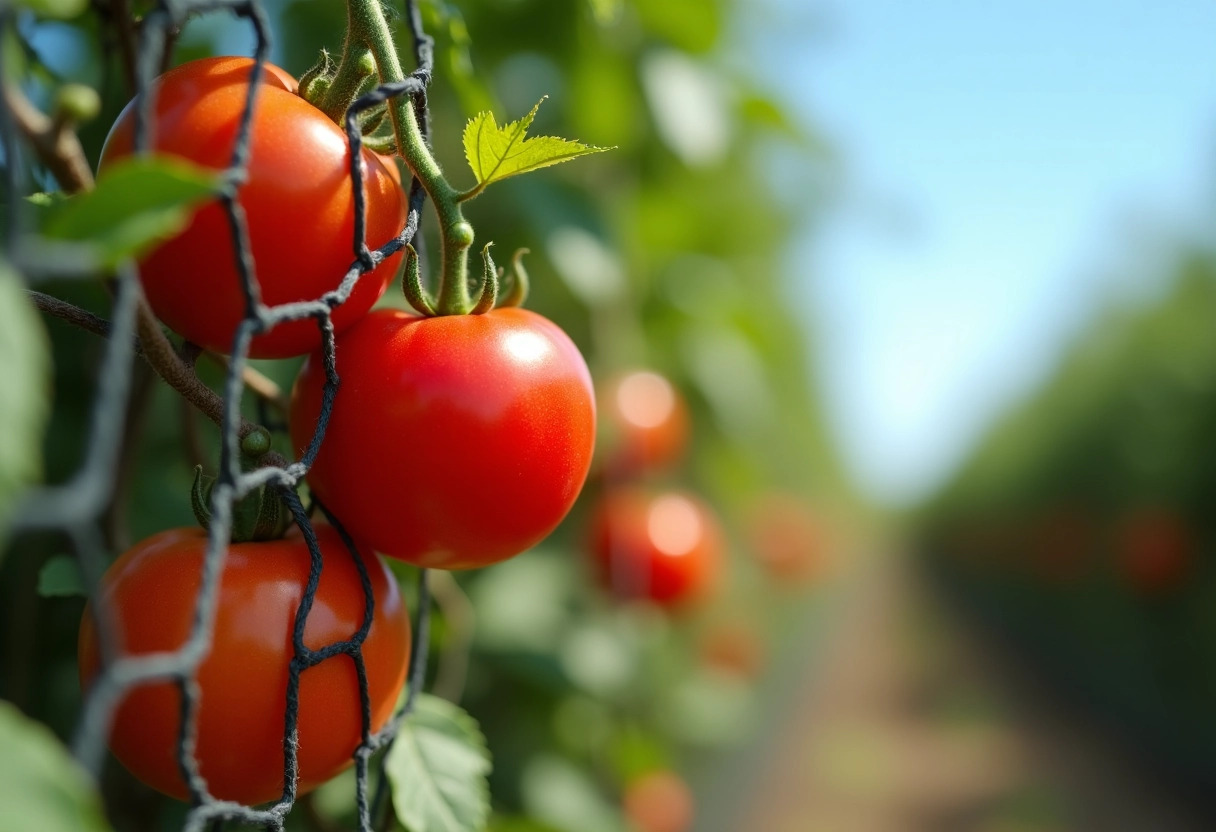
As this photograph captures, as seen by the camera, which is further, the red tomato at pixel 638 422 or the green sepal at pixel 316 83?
the red tomato at pixel 638 422

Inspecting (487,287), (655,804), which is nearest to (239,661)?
(487,287)

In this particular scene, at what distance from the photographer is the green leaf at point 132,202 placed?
24 cm

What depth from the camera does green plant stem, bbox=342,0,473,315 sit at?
0.38 metres

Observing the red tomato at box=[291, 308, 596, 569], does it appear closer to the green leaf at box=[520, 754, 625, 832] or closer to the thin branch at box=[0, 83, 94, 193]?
the thin branch at box=[0, 83, 94, 193]

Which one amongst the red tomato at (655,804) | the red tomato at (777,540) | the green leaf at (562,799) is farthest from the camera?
the red tomato at (777,540)

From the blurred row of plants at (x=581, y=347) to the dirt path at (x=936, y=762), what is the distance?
1999 millimetres

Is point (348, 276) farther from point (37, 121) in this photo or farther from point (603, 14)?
point (603, 14)

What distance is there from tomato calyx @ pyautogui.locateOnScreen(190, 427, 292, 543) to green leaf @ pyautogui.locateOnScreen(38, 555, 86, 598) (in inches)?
3.8

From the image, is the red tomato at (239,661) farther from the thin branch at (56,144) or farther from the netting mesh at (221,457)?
the thin branch at (56,144)

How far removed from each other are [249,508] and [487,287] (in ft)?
0.42

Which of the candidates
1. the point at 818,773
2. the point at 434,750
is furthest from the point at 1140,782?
the point at 434,750

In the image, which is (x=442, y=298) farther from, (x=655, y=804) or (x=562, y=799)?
(x=655, y=804)

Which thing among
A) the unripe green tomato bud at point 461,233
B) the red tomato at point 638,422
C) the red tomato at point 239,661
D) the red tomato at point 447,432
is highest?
the unripe green tomato bud at point 461,233

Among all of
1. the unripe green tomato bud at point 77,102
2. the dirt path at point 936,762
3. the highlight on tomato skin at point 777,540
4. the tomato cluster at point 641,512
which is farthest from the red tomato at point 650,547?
the dirt path at point 936,762
